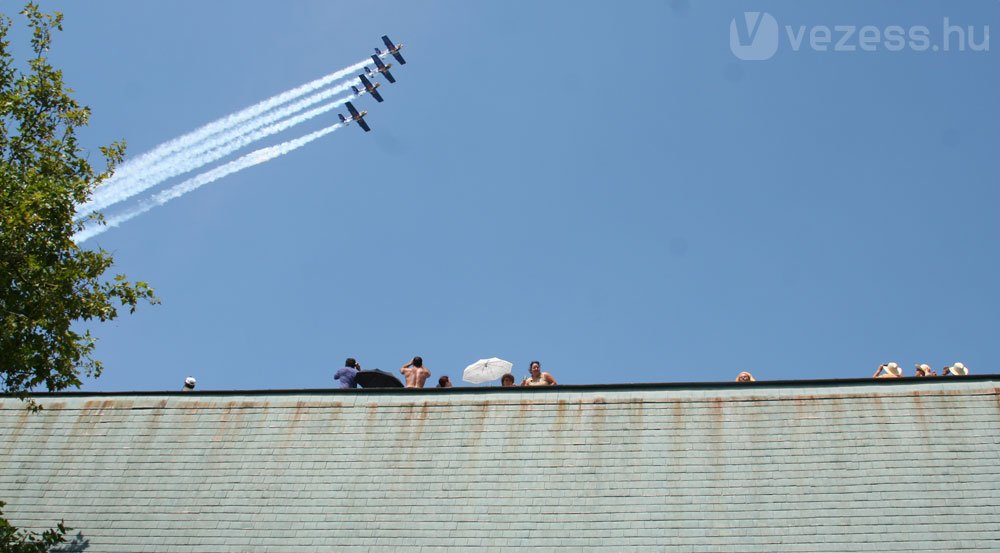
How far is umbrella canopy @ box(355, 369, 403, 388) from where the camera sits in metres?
15.2

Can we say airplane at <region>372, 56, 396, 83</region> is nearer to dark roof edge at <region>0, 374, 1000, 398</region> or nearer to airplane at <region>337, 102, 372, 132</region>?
airplane at <region>337, 102, 372, 132</region>

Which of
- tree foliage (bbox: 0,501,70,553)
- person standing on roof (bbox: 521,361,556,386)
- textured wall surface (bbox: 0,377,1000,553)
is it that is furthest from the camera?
person standing on roof (bbox: 521,361,556,386)

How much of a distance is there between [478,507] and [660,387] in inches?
121

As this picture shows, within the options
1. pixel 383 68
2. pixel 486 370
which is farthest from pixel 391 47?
pixel 486 370

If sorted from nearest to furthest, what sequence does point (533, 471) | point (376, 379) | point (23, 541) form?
point (23, 541)
point (533, 471)
point (376, 379)

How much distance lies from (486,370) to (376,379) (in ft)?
6.01

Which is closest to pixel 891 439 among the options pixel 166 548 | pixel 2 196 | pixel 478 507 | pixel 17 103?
pixel 478 507

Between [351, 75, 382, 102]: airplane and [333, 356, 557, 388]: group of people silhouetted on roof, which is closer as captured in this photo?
[333, 356, 557, 388]: group of people silhouetted on roof

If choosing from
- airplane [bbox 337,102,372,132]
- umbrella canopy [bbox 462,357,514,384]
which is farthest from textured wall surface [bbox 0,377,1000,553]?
airplane [bbox 337,102,372,132]

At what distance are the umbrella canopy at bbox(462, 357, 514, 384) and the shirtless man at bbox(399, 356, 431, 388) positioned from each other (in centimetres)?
65

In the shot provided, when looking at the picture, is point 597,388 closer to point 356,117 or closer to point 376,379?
point 376,379

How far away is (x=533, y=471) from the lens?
13.5 m

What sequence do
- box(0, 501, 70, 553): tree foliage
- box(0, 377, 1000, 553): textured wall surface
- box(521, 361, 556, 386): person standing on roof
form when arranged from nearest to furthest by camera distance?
box(0, 501, 70, 553): tree foliage
box(0, 377, 1000, 553): textured wall surface
box(521, 361, 556, 386): person standing on roof

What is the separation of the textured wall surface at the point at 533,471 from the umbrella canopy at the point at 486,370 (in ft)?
4.36
